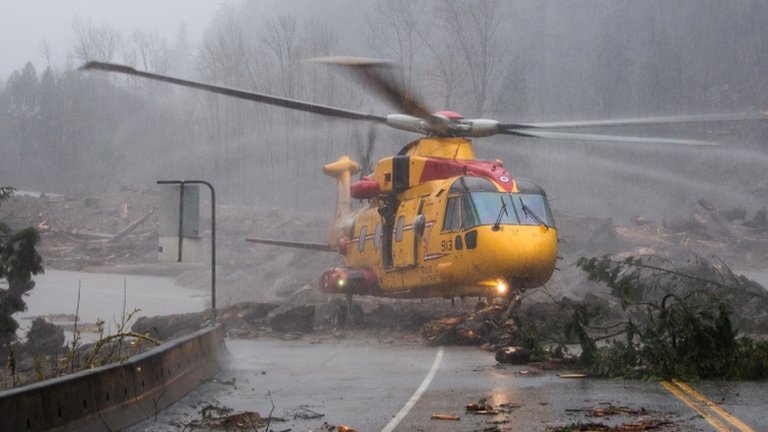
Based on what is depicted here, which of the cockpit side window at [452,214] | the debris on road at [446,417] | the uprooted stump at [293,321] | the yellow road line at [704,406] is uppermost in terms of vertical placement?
the cockpit side window at [452,214]

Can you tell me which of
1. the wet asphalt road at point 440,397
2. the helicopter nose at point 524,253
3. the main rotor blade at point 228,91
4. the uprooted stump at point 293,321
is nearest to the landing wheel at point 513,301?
the helicopter nose at point 524,253

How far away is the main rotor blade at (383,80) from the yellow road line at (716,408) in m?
6.29

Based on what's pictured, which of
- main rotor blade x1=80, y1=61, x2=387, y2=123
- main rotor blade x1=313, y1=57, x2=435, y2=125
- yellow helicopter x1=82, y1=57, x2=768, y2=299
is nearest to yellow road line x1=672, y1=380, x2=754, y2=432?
yellow helicopter x1=82, y1=57, x2=768, y2=299

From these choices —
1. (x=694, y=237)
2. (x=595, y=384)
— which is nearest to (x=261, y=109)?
(x=694, y=237)

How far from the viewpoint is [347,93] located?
73.7 metres

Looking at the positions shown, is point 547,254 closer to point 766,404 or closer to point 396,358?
point 396,358

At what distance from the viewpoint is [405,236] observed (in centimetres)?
2281

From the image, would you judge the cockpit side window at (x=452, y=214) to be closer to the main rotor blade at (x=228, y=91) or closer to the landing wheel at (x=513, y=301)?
the landing wheel at (x=513, y=301)

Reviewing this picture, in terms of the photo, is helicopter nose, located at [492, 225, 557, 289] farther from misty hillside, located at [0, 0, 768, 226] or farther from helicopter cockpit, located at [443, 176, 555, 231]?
misty hillside, located at [0, 0, 768, 226]

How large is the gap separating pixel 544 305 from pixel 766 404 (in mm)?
12105

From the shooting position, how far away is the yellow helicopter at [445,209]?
19.5 m

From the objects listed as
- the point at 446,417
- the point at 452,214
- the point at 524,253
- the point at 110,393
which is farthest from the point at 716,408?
the point at 452,214

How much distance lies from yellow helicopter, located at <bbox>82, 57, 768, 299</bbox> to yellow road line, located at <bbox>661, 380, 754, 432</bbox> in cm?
506

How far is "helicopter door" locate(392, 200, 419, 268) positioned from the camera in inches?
882
